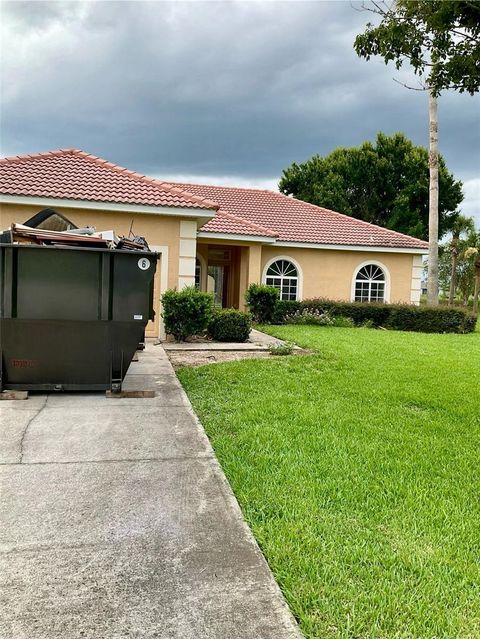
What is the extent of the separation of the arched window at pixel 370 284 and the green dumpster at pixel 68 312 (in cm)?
1661

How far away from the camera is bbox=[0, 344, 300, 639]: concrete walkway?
89.1 inches

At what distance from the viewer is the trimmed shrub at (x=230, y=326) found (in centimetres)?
1272

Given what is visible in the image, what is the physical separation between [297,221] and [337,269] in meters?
3.00

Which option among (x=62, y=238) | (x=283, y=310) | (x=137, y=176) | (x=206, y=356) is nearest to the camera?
(x=62, y=238)

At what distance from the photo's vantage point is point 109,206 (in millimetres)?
12328

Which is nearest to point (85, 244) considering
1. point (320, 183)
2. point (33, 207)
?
point (33, 207)

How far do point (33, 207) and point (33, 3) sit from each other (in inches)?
237

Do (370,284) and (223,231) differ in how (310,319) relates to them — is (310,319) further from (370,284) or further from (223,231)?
(370,284)

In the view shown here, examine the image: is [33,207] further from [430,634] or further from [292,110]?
[430,634]

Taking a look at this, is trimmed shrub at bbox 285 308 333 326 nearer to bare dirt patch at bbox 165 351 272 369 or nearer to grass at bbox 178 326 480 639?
bare dirt patch at bbox 165 351 272 369

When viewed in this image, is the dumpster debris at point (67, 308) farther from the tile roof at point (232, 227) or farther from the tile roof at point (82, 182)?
the tile roof at point (232, 227)

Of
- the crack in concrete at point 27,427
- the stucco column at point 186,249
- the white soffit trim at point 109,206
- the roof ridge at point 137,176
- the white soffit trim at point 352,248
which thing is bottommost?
the crack in concrete at point 27,427

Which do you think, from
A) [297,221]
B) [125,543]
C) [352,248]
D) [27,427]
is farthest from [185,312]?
[297,221]

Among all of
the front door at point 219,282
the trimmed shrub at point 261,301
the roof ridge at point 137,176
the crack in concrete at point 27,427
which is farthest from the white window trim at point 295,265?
the crack in concrete at point 27,427
